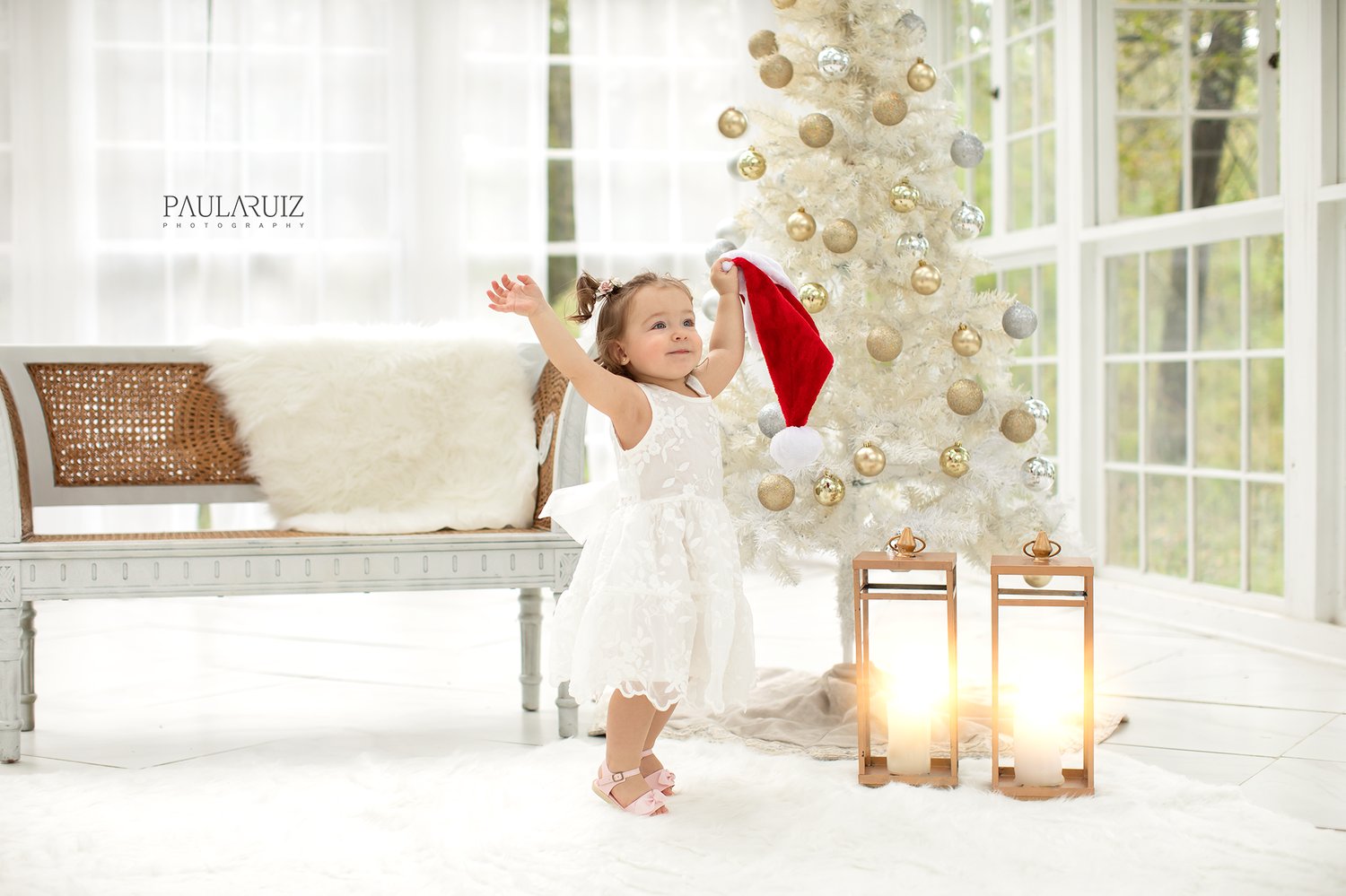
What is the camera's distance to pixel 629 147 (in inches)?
188

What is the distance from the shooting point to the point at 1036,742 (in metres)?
2.02

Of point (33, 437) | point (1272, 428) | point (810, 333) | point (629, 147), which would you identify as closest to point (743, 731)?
point (810, 333)

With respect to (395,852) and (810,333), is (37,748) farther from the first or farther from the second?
(810,333)

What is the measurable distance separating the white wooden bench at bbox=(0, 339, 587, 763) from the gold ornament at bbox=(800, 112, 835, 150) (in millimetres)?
709

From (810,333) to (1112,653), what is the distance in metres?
1.60

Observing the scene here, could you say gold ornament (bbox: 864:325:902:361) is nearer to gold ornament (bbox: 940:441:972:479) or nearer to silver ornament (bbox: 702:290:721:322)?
gold ornament (bbox: 940:441:972:479)

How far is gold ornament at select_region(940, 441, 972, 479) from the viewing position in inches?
97.7

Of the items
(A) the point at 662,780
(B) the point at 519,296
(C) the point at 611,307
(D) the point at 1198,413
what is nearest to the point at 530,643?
(A) the point at 662,780

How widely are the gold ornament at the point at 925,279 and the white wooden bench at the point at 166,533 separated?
2.36ft

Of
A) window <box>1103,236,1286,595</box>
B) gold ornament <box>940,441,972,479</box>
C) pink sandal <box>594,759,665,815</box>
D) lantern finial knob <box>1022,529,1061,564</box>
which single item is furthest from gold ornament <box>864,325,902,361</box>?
window <box>1103,236,1286,595</box>

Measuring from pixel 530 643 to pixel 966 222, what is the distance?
129cm

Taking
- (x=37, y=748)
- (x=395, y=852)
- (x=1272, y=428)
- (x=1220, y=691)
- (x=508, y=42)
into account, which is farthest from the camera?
(x=508, y=42)

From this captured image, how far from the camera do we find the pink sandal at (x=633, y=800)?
195 centimetres

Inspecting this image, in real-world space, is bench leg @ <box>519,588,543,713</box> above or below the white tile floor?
above
